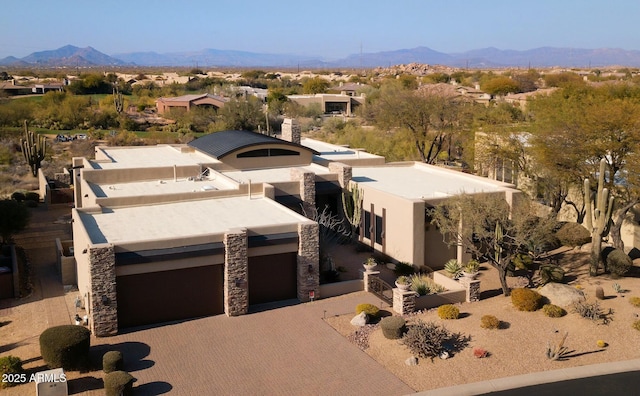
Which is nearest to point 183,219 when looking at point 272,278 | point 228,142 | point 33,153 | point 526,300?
point 272,278

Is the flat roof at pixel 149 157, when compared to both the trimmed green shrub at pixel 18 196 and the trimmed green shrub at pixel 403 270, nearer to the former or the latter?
the trimmed green shrub at pixel 18 196

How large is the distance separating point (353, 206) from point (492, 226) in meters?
8.12

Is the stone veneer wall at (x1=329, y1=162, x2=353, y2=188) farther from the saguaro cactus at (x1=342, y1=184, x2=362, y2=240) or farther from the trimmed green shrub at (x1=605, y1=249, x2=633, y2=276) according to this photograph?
the trimmed green shrub at (x1=605, y1=249, x2=633, y2=276)

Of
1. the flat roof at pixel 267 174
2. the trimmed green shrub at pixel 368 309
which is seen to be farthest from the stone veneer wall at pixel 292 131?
the trimmed green shrub at pixel 368 309

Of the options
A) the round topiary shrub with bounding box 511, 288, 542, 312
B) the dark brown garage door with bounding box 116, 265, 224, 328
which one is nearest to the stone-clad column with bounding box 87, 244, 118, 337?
the dark brown garage door with bounding box 116, 265, 224, 328

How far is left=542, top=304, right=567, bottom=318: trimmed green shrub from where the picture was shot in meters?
21.8

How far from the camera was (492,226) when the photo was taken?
24.6 metres

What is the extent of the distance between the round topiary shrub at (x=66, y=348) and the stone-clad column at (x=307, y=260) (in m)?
8.06

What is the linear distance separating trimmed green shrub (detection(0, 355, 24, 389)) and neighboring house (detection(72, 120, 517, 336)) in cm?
291

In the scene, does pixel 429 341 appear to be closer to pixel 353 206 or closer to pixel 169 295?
pixel 169 295

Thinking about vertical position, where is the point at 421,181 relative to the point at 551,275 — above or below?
above

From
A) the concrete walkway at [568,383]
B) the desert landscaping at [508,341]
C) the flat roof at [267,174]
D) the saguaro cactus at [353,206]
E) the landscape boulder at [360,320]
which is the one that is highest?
the flat roof at [267,174]

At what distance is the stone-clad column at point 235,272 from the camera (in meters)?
21.9

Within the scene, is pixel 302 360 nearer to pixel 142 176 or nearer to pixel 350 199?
pixel 350 199
